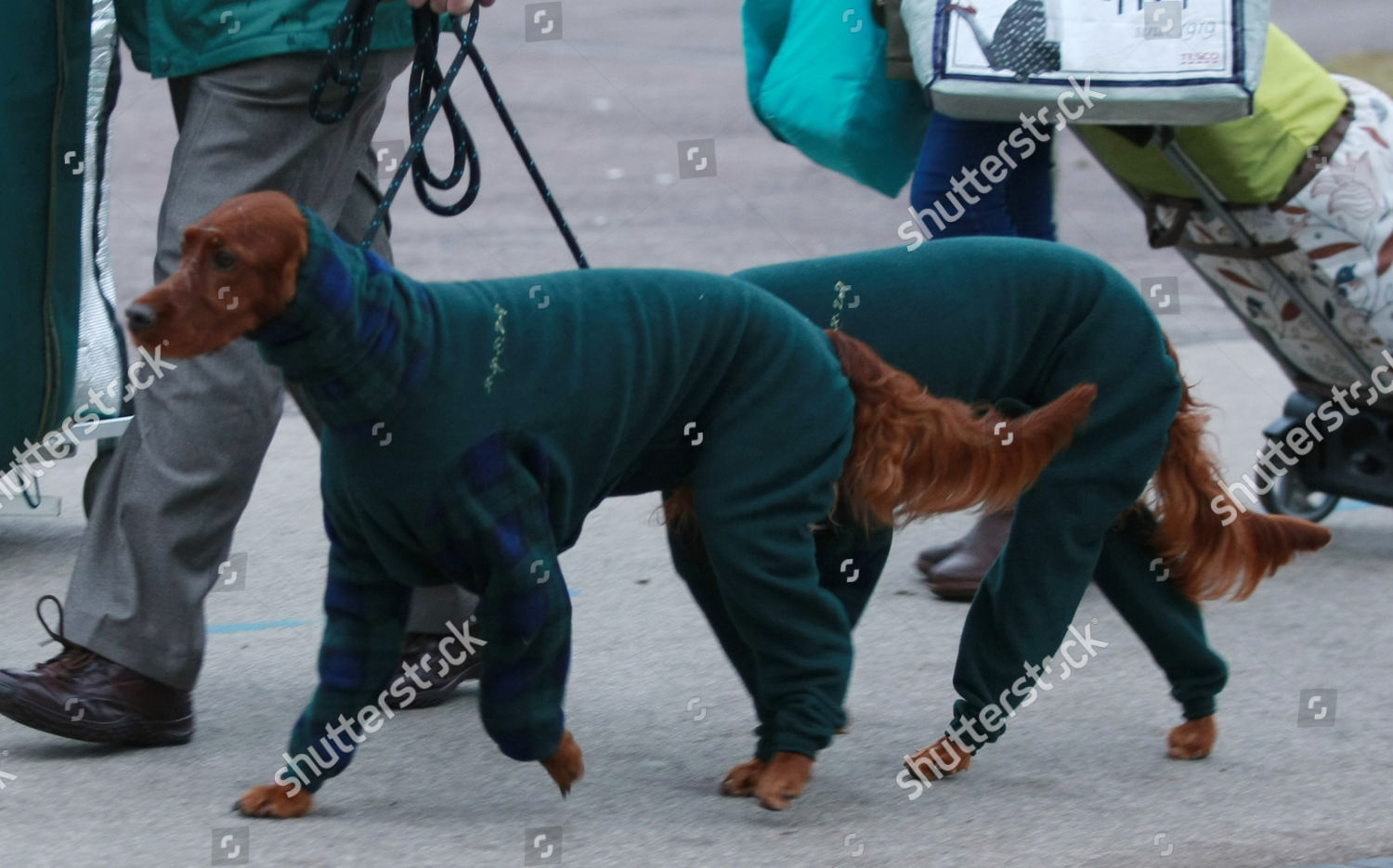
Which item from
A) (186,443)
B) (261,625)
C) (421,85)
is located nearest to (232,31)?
(421,85)

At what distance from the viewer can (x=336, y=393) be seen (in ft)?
8.46

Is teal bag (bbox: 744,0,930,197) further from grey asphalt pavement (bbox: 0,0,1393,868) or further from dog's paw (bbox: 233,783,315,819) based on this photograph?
dog's paw (bbox: 233,783,315,819)

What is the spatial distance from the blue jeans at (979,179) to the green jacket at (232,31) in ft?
4.78

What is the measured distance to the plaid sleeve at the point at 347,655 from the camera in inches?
111

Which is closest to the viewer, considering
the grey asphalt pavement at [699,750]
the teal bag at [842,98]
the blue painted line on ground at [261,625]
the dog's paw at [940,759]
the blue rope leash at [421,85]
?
the grey asphalt pavement at [699,750]

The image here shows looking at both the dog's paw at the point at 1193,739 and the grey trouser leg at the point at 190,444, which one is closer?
the grey trouser leg at the point at 190,444

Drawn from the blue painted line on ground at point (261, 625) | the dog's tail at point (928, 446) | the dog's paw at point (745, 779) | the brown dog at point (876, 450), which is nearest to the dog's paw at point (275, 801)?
the brown dog at point (876, 450)

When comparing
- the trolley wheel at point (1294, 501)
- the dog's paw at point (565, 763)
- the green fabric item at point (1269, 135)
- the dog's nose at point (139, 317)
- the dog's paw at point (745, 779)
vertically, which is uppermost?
the dog's nose at point (139, 317)

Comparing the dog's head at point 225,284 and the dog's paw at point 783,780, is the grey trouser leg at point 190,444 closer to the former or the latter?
the dog's head at point 225,284

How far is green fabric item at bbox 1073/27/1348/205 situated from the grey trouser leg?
6.06 feet

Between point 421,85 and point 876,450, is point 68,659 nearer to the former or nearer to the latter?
point 421,85

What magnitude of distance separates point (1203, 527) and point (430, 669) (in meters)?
1.48

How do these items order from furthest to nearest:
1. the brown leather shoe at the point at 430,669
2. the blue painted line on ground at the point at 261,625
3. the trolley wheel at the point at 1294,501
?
the trolley wheel at the point at 1294,501
the blue painted line on ground at the point at 261,625
the brown leather shoe at the point at 430,669

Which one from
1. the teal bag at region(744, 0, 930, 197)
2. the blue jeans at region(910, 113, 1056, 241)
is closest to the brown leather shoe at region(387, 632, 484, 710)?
the teal bag at region(744, 0, 930, 197)
